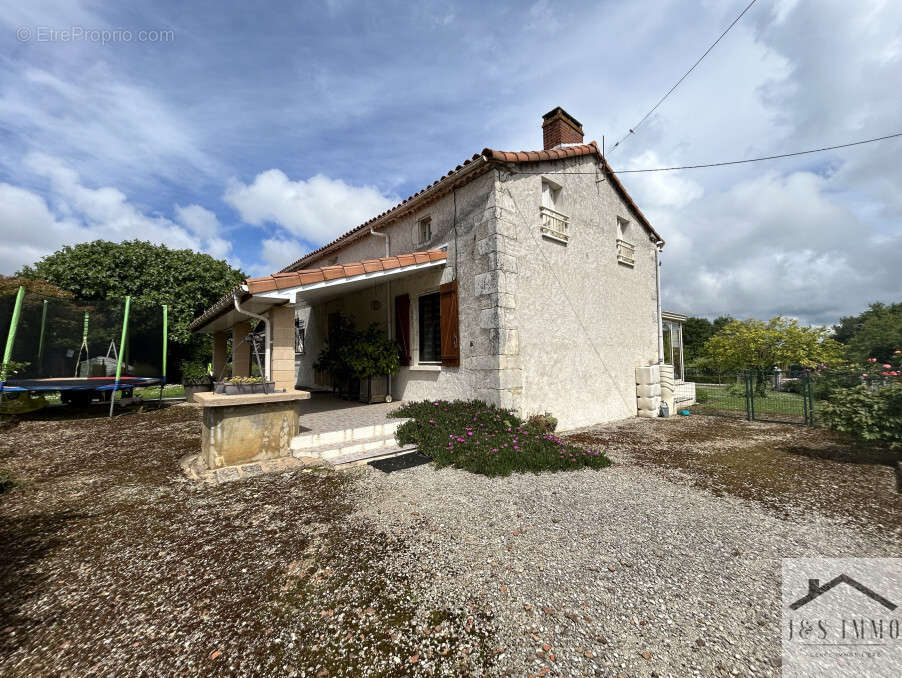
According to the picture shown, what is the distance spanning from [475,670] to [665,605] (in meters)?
→ 1.34

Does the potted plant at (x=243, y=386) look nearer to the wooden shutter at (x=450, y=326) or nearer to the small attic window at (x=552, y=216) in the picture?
the wooden shutter at (x=450, y=326)

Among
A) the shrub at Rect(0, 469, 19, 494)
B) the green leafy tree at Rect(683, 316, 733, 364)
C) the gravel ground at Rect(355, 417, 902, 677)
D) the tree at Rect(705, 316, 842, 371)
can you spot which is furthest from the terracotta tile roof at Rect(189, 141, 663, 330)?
the green leafy tree at Rect(683, 316, 733, 364)

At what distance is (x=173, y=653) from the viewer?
1.90m

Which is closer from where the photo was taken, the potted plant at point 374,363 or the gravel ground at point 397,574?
the gravel ground at point 397,574

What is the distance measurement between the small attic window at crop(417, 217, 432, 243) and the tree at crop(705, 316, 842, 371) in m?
18.3

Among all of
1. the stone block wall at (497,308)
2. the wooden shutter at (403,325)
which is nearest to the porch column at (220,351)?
the wooden shutter at (403,325)

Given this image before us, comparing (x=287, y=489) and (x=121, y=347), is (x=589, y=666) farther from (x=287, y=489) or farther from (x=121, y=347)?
(x=121, y=347)

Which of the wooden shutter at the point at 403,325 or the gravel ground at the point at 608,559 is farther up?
the wooden shutter at the point at 403,325

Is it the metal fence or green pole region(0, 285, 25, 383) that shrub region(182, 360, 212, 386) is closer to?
green pole region(0, 285, 25, 383)

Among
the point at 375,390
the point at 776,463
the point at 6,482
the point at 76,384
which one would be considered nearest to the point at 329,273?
the point at 375,390

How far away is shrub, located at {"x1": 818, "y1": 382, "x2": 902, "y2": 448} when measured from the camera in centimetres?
513

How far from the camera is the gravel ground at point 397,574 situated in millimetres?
1897

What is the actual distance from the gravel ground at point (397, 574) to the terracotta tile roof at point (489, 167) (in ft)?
18.4

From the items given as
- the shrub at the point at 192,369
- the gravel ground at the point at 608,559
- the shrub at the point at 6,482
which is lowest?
the gravel ground at the point at 608,559
